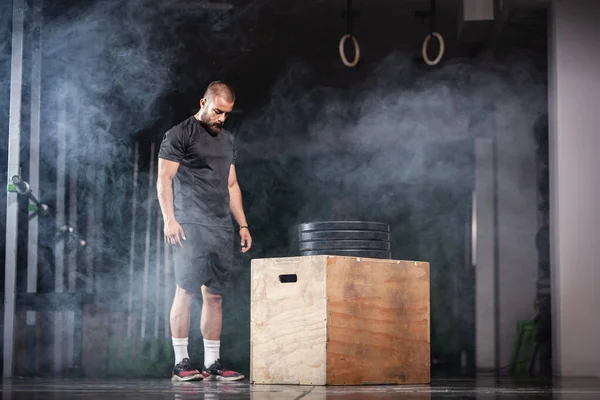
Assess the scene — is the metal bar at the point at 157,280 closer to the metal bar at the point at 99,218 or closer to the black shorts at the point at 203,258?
the metal bar at the point at 99,218

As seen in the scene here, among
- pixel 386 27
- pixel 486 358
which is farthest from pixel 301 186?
pixel 486 358

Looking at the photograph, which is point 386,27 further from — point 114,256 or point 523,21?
point 114,256

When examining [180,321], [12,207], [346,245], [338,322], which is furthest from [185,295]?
[12,207]

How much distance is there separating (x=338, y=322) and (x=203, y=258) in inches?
35.8

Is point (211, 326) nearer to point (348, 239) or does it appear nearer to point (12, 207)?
point (348, 239)

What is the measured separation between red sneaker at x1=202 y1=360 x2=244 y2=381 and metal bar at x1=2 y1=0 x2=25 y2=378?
1481 millimetres

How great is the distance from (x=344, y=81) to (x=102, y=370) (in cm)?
248

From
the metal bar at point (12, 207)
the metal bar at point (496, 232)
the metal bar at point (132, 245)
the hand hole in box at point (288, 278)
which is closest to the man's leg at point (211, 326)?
the hand hole in box at point (288, 278)

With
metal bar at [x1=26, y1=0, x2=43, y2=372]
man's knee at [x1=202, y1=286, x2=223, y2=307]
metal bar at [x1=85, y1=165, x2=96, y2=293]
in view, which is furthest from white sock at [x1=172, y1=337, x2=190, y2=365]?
metal bar at [x1=85, y1=165, x2=96, y2=293]

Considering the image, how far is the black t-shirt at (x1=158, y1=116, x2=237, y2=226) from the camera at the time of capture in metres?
4.16

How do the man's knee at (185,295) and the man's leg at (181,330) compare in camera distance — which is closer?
the man's leg at (181,330)

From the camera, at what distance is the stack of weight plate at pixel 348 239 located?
394 centimetres

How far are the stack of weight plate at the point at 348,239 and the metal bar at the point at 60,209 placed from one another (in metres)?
2.05

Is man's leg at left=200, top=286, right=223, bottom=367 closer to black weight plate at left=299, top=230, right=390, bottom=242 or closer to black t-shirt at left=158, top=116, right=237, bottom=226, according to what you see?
black t-shirt at left=158, top=116, right=237, bottom=226
